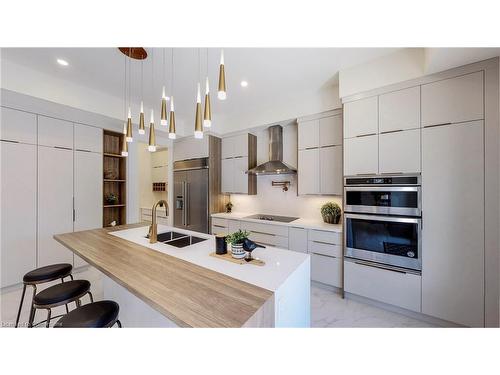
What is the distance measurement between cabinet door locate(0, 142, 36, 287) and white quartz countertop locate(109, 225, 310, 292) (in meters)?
2.07

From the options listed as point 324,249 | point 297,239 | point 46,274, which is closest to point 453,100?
point 324,249

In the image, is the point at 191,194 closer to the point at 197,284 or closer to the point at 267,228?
the point at 267,228

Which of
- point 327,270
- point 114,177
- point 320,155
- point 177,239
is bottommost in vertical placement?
point 327,270

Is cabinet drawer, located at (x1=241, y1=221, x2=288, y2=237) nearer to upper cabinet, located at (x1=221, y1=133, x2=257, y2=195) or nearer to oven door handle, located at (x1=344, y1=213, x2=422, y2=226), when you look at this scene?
upper cabinet, located at (x1=221, y1=133, x2=257, y2=195)

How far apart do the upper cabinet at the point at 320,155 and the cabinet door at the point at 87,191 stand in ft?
11.1

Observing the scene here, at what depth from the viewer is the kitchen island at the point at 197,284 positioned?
79 cm

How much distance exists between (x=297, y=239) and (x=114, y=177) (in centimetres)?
356

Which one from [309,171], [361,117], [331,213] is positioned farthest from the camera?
[309,171]

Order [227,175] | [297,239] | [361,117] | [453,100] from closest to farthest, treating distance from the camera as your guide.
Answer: [453,100] → [361,117] → [297,239] → [227,175]

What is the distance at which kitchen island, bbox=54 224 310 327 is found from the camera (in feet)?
2.59

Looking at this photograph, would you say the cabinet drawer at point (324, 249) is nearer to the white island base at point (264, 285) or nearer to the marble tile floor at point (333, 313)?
the marble tile floor at point (333, 313)

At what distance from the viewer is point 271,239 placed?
2861mm
